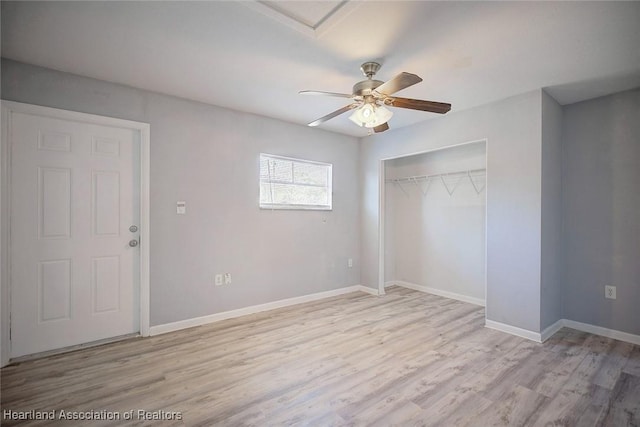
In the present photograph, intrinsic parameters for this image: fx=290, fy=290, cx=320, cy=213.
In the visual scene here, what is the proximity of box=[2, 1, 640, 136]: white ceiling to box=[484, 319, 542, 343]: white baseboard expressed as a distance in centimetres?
244

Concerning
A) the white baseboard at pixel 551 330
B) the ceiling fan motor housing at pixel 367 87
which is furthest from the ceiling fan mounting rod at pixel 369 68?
the white baseboard at pixel 551 330

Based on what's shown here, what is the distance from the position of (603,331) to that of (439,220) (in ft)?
7.17

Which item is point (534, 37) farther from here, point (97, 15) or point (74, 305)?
point (74, 305)

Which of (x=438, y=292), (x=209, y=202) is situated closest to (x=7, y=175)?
(x=209, y=202)

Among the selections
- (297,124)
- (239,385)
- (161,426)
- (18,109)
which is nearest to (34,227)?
(18,109)

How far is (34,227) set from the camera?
250 centimetres

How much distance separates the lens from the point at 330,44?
2146 millimetres

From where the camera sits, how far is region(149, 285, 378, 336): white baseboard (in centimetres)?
307

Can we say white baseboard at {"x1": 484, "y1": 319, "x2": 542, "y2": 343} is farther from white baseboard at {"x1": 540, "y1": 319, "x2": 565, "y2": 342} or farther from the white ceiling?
the white ceiling

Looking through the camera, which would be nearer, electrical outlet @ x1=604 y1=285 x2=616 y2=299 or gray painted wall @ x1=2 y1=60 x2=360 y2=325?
gray painted wall @ x1=2 y1=60 x2=360 y2=325

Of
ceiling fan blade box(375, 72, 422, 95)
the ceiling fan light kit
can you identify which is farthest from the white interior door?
ceiling fan blade box(375, 72, 422, 95)

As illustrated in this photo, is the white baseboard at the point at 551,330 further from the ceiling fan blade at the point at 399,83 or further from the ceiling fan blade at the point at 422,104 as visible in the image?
the ceiling fan blade at the point at 399,83

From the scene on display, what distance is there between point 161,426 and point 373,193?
376 cm

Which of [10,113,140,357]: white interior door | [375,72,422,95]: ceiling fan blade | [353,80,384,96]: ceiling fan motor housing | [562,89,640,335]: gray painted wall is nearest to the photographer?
[375,72,422,95]: ceiling fan blade
